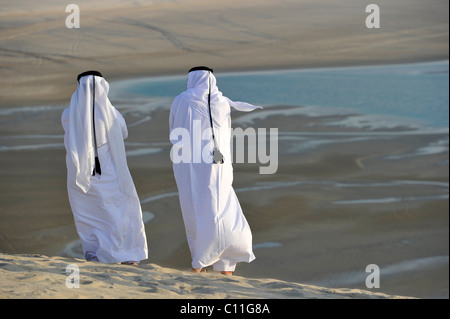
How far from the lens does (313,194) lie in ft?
40.0

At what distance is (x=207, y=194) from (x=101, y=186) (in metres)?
0.85

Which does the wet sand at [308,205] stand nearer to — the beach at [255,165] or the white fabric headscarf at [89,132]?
the beach at [255,165]

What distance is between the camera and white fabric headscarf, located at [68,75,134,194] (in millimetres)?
6598

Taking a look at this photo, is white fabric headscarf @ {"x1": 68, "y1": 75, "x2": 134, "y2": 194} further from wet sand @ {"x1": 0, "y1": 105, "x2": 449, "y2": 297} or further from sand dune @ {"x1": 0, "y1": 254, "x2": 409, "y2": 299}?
wet sand @ {"x1": 0, "y1": 105, "x2": 449, "y2": 297}

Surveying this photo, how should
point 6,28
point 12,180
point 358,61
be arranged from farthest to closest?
point 358,61
point 6,28
point 12,180

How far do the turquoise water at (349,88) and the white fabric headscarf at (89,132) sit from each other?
10.1 m

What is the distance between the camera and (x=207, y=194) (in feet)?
22.2

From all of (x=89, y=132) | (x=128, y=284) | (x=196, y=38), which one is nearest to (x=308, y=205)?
(x=89, y=132)

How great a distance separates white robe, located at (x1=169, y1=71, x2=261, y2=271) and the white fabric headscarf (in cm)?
46

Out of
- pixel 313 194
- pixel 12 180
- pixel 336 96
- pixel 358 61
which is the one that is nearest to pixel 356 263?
pixel 313 194

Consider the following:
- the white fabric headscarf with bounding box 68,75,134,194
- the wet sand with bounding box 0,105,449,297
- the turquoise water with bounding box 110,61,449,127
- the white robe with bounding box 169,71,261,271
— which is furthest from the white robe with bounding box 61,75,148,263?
the turquoise water with bounding box 110,61,449,127

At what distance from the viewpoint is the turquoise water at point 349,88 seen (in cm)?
1716

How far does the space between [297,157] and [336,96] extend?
14.0 feet

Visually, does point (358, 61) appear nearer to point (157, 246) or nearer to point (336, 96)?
point (336, 96)
